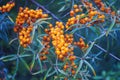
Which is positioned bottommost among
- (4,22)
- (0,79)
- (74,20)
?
(0,79)

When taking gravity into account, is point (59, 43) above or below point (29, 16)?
below

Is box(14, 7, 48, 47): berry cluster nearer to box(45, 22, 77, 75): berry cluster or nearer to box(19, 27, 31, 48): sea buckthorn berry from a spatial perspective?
box(19, 27, 31, 48): sea buckthorn berry

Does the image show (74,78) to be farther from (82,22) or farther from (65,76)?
(82,22)

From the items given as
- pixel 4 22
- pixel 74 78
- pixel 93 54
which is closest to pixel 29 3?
pixel 4 22

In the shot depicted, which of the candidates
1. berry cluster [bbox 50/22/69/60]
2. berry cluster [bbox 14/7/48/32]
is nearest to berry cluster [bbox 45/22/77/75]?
berry cluster [bbox 50/22/69/60]

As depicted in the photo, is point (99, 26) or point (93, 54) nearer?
point (99, 26)

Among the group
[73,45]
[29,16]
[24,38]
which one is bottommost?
[73,45]

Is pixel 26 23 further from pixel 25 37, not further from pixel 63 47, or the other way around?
pixel 63 47

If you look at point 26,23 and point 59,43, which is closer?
point 59,43

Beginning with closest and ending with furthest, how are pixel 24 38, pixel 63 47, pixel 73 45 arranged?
pixel 63 47 < pixel 24 38 < pixel 73 45

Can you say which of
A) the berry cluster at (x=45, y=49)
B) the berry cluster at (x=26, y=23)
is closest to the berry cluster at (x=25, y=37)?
the berry cluster at (x=26, y=23)

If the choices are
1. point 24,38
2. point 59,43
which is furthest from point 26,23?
point 59,43
